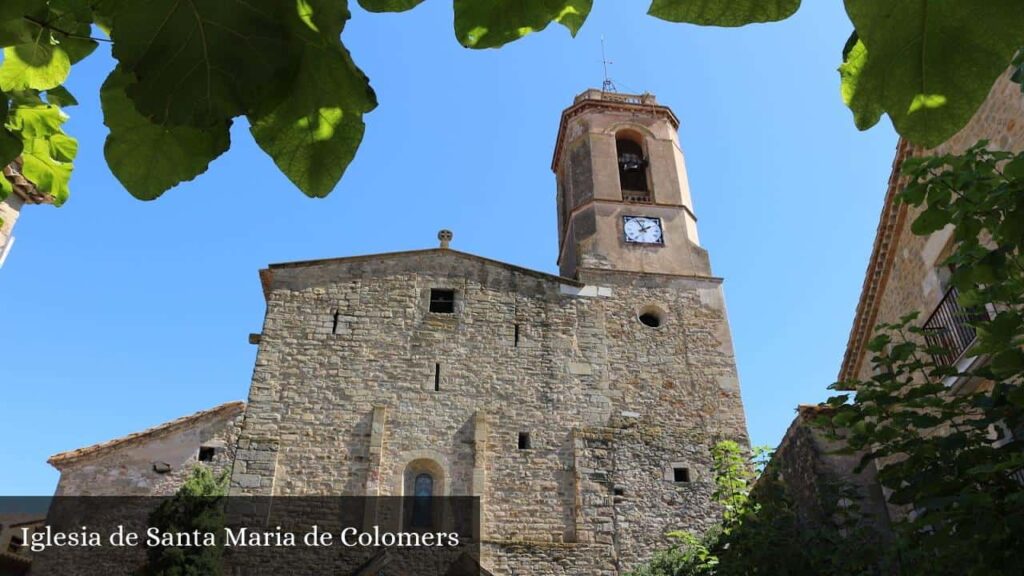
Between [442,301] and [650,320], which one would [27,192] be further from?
[650,320]

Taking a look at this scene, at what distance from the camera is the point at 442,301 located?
12.7m

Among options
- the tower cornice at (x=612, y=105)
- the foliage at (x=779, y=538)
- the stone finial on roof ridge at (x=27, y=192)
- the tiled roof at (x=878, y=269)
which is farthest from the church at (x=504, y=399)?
the stone finial on roof ridge at (x=27, y=192)

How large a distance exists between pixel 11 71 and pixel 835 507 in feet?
21.2

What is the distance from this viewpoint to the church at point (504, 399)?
1064cm

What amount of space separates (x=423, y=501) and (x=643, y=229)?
647 cm

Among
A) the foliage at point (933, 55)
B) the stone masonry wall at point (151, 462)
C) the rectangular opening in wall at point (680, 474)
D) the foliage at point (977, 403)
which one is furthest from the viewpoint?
the stone masonry wall at point (151, 462)

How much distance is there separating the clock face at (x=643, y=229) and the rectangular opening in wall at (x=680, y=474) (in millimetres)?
4407

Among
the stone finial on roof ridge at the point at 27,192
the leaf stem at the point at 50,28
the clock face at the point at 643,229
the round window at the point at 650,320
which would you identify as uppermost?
the clock face at the point at 643,229

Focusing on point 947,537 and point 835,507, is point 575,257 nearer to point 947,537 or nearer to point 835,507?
point 835,507

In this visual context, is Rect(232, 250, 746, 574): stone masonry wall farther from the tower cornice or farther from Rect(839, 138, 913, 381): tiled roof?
the tower cornice

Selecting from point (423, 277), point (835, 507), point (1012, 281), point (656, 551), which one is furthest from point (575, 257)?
point (1012, 281)

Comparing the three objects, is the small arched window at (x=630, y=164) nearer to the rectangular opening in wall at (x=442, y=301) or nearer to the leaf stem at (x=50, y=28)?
the rectangular opening in wall at (x=442, y=301)

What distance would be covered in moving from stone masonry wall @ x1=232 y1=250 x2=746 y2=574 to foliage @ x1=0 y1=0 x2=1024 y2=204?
9.94 meters

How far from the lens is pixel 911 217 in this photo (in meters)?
7.46
